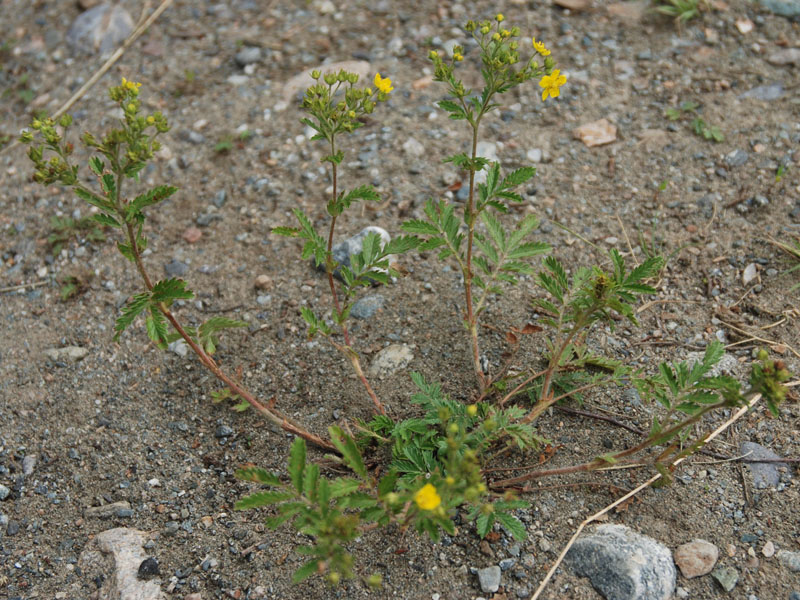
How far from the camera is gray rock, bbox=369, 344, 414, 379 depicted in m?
3.05

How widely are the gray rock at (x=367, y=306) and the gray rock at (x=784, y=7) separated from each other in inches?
131

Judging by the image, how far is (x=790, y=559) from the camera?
237cm

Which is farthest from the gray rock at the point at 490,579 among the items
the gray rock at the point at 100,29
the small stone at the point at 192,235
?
the gray rock at the point at 100,29

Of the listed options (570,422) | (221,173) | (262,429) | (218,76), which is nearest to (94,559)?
(262,429)

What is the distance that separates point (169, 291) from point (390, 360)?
3.53 feet

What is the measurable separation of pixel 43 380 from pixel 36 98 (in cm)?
247

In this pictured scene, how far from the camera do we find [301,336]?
325 cm

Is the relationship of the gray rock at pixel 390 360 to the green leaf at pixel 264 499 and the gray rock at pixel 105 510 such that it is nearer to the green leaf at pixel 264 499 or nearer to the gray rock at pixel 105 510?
the green leaf at pixel 264 499

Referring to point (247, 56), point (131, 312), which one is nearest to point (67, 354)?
point (131, 312)

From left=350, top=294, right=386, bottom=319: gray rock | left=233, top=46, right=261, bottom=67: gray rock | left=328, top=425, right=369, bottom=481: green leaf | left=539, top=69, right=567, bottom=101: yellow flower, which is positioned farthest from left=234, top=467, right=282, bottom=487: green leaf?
left=233, top=46, right=261, bottom=67: gray rock

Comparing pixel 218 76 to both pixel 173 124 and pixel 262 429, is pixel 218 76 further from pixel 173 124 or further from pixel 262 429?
pixel 262 429

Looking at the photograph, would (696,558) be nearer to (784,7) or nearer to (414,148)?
(414,148)

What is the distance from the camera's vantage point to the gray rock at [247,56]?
4.69m

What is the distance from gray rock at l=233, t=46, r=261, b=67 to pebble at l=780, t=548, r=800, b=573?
4079mm
